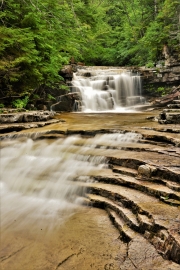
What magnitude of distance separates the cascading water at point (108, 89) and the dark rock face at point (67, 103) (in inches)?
17.4

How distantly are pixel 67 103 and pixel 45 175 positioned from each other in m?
9.30

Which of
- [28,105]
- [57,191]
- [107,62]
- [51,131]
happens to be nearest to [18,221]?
[57,191]

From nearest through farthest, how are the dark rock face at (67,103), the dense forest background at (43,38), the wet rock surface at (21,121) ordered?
the wet rock surface at (21,121) < the dense forest background at (43,38) < the dark rock face at (67,103)

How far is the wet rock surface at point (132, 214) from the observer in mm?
2537

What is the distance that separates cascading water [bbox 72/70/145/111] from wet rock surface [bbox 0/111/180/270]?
9.44m

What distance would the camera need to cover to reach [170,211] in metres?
3.00

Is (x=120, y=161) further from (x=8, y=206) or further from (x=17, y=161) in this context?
(x=17, y=161)

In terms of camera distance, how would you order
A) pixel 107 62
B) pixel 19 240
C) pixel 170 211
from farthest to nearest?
pixel 107 62
pixel 19 240
pixel 170 211

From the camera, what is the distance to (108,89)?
51.2 feet

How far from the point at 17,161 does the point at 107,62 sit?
75.1ft

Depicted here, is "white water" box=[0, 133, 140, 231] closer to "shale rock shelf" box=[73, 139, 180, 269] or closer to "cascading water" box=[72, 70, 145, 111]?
"shale rock shelf" box=[73, 139, 180, 269]

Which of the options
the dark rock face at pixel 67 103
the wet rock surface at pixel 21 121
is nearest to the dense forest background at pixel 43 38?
the dark rock face at pixel 67 103

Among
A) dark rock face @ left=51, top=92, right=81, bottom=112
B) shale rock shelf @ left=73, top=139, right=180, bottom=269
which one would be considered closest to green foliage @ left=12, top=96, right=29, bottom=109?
dark rock face @ left=51, top=92, right=81, bottom=112

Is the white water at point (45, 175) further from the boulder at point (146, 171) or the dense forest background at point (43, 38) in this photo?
the dense forest background at point (43, 38)
